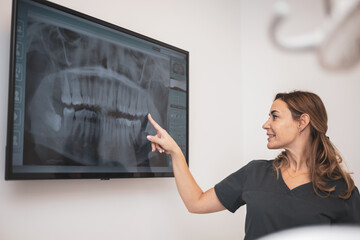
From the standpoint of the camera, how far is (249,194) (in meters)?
1.61

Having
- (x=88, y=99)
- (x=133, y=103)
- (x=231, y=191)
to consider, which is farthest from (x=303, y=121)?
(x=88, y=99)

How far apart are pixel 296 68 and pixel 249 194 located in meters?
1.20

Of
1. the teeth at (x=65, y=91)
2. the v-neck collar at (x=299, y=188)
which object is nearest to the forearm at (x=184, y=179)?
the v-neck collar at (x=299, y=188)

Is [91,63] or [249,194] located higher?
[91,63]

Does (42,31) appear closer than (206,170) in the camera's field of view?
Yes

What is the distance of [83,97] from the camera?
4.83ft

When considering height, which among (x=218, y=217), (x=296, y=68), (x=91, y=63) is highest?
(x=296, y=68)

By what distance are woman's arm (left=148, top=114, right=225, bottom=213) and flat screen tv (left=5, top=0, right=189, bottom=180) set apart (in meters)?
0.12

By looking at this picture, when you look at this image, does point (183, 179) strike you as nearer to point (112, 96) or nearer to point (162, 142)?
point (162, 142)

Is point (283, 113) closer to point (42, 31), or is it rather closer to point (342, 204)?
point (342, 204)

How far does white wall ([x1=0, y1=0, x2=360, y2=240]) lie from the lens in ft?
4.72

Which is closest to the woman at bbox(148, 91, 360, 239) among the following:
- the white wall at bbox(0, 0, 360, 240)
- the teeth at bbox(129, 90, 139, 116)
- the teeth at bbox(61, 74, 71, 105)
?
the teeth at bbox(129, 90, 139, 116)

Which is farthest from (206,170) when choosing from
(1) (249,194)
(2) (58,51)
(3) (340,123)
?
(2) (58,51)

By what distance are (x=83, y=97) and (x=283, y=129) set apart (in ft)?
2.92
